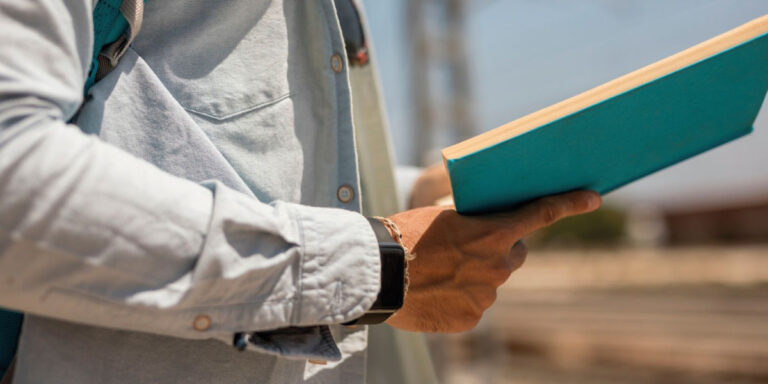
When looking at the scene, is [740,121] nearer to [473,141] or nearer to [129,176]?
[473,141]

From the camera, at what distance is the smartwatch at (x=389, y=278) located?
31.4 inches

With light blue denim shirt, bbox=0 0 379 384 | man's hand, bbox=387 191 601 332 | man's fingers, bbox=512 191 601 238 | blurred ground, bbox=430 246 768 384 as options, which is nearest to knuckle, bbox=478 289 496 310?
man's hand, bbox=387 191 601 332

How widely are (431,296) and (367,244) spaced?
0.20 m

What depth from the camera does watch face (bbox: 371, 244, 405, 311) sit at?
0.80 metres

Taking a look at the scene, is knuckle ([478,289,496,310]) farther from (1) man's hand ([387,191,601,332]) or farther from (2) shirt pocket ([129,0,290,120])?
(2) shirt pocket ([129,0,290,120])

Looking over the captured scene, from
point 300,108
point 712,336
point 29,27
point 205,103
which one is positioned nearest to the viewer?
point 29,27

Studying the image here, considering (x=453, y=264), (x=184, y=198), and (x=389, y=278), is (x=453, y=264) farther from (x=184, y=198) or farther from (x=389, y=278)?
(x=184, y=198)

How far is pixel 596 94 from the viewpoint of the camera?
0.83m

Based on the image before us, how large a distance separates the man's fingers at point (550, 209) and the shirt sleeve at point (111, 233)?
365mm

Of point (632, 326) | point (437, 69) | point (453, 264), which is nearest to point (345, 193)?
point (453, 264)

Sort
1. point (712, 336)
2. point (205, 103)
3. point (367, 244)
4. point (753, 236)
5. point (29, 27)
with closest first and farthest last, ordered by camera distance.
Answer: point (29, 27) < point (367, 244) < point (205, 103) < point (712, 336) < point (753, 236)

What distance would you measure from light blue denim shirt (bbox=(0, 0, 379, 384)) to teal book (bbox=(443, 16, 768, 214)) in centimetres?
21

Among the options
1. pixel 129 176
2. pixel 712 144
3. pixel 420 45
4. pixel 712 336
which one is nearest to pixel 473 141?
pixel 129 176

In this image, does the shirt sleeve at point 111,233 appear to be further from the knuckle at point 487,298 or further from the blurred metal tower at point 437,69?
the blurred metal tower at point 437,69
